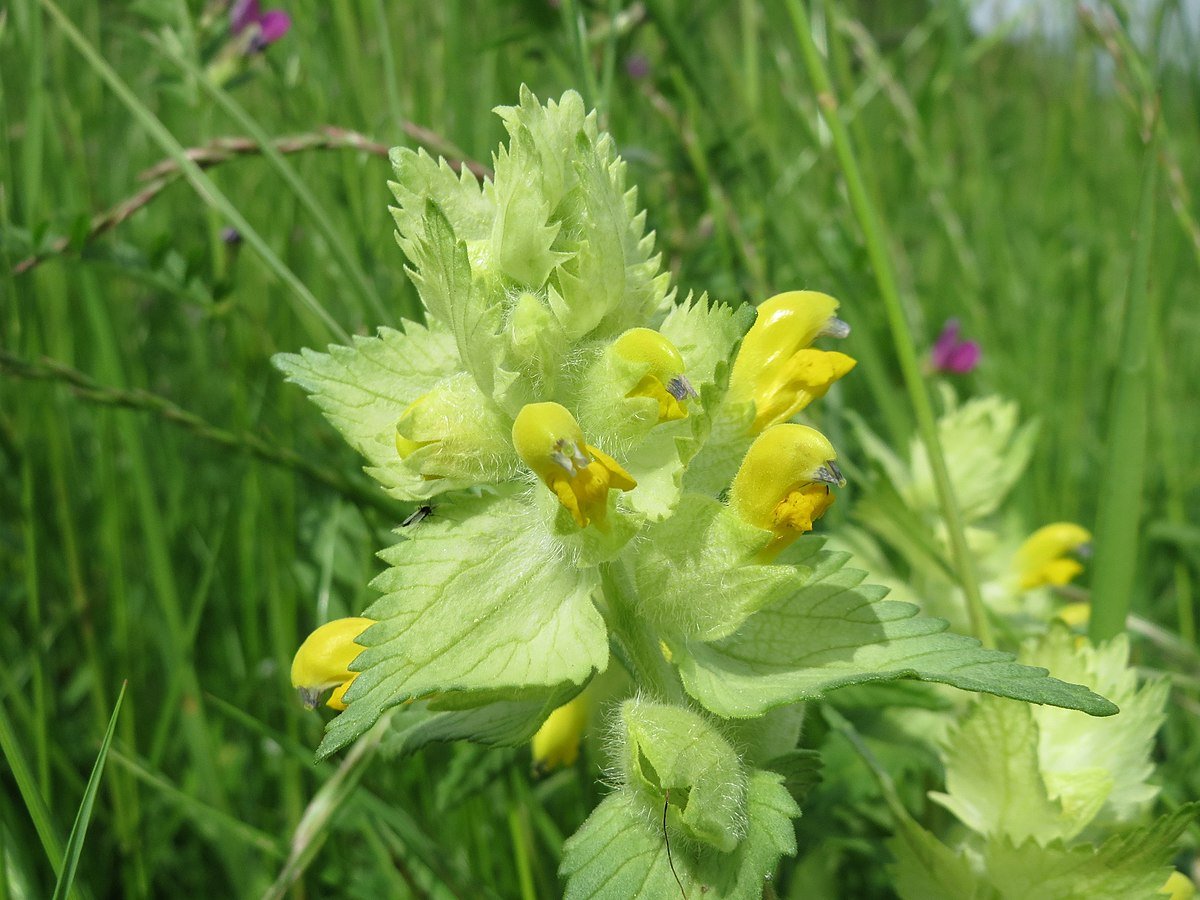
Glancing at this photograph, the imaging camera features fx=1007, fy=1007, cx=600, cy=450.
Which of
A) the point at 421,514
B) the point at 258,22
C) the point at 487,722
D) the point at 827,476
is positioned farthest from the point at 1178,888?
the point at 258,22

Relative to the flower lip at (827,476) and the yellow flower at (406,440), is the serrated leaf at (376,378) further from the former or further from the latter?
the flower lip at (827,476)

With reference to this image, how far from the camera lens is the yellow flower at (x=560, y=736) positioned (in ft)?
3.23

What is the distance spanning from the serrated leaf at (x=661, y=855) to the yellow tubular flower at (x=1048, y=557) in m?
0.68

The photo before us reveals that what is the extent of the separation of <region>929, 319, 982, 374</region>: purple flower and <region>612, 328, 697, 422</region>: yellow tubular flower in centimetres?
109

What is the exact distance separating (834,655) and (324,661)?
1.33ft

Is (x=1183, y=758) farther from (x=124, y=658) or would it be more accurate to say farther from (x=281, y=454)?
(x=124, y=658)

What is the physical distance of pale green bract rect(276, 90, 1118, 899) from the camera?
2.37 feet

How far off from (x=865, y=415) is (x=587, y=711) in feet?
3.76

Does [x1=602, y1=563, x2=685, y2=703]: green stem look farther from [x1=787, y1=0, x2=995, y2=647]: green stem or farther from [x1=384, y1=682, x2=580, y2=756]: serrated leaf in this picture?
[x1=787, y1=0, x2=995, y2=647]: green stem

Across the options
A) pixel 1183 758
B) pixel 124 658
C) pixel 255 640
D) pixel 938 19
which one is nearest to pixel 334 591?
pixel 255 640

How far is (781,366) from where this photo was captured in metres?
0.84

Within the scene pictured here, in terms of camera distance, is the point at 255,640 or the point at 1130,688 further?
the point at 255,640

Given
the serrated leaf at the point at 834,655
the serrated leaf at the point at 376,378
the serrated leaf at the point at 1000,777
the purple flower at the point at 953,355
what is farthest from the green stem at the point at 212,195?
the purple flower at the point at 953,355

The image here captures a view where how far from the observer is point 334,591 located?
1426mm
